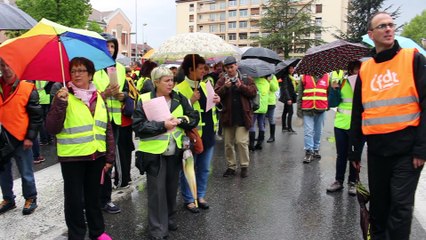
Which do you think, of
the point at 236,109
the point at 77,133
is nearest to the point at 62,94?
the point at 77,133

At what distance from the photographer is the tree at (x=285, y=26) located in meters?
46.2

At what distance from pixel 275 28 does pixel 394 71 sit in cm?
4592

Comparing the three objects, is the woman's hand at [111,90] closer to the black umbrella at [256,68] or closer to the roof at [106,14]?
the black umbrella at [256,68]

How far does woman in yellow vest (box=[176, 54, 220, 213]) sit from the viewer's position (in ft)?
15.8

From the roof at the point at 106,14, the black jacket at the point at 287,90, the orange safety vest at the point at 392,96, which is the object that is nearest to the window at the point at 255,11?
the roof at the point at 106,14

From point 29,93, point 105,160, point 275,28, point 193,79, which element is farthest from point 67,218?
point 275,28

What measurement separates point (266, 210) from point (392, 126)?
2.17 m

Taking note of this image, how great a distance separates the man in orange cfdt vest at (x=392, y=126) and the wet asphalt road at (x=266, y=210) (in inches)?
37.9

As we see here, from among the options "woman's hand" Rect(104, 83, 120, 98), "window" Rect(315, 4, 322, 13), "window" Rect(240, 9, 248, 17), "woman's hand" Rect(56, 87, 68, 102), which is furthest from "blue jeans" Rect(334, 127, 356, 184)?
"window" Rect(240, 9, 248, 17)

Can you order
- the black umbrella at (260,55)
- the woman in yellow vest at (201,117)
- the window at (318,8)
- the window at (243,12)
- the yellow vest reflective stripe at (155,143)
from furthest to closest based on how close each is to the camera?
1. the window at (243,12)
2. the window at (318,8)
3. the black umbrella at (260,55)
4. the woman in yellow vest at (201,117)
5. the yellow vest reflective stripe at (155,143)

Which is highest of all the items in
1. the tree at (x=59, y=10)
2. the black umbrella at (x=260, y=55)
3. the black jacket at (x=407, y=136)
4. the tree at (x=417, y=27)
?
the tree at (x=417, y=27)

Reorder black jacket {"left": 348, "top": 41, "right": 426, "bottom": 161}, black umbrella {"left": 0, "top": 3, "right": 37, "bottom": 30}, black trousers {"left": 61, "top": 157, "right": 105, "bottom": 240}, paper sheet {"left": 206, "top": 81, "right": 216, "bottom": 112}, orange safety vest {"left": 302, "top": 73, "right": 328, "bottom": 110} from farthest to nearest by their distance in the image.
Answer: orange safety vest {"left": 302, "top": 73, "right": 328, "bottom": 110}
paper sheet {"left": 206, "top": 81, "right": 216, "bottom": 112}
black umbrella {"left": 0, "top": 3, "right": 37, "bottom": 30}
black trousers {"left": 61, "top": 157, "right": 105, "bottom": 240}
black jacket {"left": 348, "top": 41, "right": 426, "bottom": 161}

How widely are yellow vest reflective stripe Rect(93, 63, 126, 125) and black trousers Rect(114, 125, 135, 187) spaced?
1.51ft

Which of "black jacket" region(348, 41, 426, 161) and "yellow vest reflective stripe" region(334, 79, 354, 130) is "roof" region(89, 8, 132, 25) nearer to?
"yellow vest reflective stripe" region(334, 79, 354, 130)
